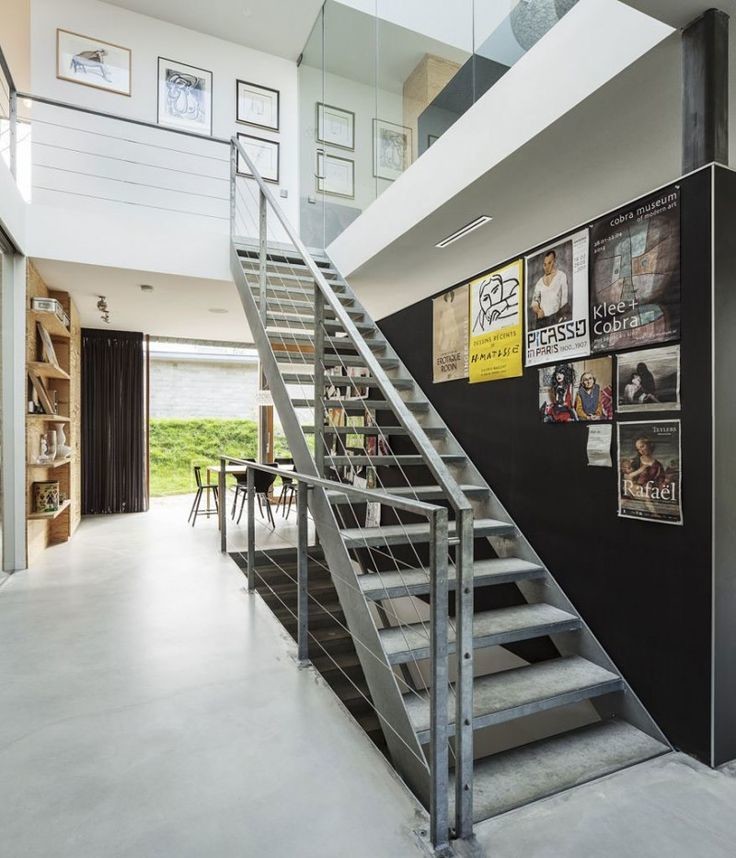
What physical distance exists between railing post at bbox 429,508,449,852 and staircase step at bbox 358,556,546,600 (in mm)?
625

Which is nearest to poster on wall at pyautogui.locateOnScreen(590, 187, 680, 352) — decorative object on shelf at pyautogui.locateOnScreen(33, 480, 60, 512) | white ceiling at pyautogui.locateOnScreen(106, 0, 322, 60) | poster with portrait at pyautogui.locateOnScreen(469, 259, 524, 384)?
poster with portrait at pyautogui.locateOnScreen(469, 259, 524, 384)

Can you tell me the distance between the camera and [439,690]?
1464 millimetres

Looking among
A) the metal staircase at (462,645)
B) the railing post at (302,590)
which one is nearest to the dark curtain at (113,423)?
the metal staircase at (462,645)

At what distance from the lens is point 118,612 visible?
134 inches

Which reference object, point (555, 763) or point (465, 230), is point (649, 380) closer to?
point (555, 763)

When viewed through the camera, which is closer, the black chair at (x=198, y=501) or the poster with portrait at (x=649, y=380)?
the poster with portrait at (x=649, y=380)

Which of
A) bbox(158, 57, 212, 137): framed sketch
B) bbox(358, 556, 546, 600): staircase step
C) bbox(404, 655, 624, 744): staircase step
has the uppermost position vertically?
bbox(158, 57, 212, 137): framed sketch

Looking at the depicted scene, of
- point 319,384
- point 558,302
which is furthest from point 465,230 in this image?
point 319,384

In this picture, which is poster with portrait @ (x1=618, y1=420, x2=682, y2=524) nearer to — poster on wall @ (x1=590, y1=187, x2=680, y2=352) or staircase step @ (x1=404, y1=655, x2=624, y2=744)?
poster on wall @ (x1=590, y1=187, x2=680, y2=352)

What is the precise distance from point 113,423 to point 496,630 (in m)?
7.11

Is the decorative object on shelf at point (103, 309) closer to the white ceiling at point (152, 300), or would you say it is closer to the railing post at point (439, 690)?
the white ceiling at point (152, 300)

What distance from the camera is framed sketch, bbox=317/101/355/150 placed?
5230 mm

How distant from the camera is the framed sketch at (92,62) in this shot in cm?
584

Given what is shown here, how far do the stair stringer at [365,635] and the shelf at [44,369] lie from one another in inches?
98.8
